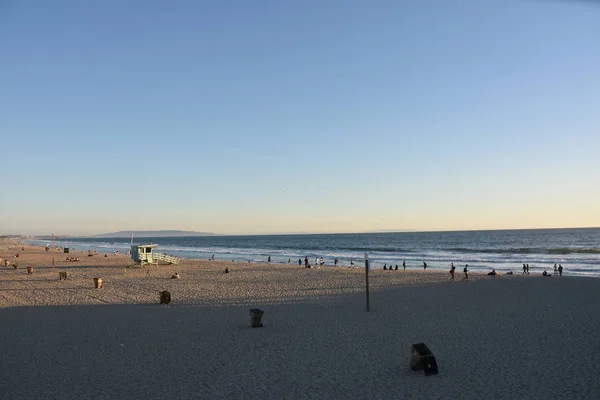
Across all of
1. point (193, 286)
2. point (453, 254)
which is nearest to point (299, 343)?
point (193, 286)

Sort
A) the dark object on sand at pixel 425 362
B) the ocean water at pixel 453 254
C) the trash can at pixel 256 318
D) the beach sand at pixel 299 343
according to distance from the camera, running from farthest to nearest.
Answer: the ocean water at pixel 453 254
the trash can at pixel 256 318
the dark object on sand at pixel 425 362
the beach sand at pixel 299 343

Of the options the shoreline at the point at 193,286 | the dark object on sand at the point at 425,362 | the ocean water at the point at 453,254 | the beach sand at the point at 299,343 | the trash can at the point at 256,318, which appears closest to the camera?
the beach sand at the point at 299,343

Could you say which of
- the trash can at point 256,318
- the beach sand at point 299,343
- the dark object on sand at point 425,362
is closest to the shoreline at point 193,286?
the beach sand at point 299,343

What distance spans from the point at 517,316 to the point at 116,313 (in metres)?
15.9

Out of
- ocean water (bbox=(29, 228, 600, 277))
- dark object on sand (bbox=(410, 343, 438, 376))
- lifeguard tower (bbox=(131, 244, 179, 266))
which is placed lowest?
ocean water (bbox=(29, 228, 600, 277))

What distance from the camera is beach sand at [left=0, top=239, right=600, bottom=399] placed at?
9828mm

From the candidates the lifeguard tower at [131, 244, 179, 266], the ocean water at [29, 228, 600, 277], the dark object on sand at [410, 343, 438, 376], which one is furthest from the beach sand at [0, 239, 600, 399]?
the ocean water at [29, 228, 600, 277]

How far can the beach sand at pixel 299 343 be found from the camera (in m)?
9.83

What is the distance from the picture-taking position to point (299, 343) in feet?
44.7

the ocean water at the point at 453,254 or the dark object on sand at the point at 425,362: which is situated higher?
the dark object on sand at the point at 425,362

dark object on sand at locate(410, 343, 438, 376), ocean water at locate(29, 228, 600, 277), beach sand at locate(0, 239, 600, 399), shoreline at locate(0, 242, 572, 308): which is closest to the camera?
beach sand at locate(0, 239, 600, 399)

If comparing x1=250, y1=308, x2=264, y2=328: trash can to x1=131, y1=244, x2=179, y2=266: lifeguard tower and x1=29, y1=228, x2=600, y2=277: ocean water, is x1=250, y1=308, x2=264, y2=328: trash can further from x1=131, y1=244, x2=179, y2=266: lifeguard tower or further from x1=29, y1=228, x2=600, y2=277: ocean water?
x1=29, y1=228, x2=600, y2=277: ocean water

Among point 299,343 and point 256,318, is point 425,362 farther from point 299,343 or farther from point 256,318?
point 256,318

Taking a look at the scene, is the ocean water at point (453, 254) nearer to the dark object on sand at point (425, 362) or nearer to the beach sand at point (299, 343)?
the beach sand at point (299, 343)
